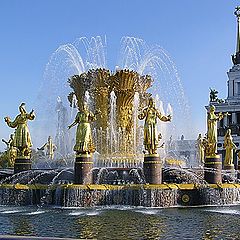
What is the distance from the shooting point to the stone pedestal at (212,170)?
19609 mm

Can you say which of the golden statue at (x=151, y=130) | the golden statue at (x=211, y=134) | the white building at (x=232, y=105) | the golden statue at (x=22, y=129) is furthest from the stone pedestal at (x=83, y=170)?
the white building at (x=232, y=105)

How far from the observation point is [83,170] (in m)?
18.1

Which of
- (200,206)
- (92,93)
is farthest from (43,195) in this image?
(92,93)

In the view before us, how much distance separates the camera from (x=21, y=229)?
11438 mm

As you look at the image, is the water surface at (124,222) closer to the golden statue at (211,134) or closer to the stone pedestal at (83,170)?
the stone pedestal at (83,170)

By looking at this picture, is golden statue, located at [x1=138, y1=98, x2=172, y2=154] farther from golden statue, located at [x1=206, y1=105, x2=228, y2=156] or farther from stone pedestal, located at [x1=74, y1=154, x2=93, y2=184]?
golden statue, located at [x1=206, y1=105, x2=228, y2=156]

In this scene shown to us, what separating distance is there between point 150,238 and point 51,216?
15.3 feet

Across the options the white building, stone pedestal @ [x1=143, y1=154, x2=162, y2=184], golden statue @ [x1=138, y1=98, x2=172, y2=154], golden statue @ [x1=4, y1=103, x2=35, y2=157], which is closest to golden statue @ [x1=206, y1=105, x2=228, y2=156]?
golden statue @ [x1=138, y1=98, x2=172, y2=154]

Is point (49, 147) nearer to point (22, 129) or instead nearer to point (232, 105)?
point (22, 129)

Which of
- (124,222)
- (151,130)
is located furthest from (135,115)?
(124,222)

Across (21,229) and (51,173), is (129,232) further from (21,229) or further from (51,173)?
(51,173)

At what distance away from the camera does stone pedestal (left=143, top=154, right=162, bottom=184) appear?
18172 mm

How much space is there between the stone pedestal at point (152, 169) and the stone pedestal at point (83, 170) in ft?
6.81

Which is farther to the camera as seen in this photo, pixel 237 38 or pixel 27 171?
pixel 237 38
